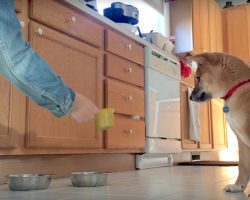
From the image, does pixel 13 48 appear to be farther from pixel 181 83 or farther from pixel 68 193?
pixel 181 83

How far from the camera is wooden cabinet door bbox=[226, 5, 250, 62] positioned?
5.60 metres

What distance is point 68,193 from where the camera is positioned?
1493mm

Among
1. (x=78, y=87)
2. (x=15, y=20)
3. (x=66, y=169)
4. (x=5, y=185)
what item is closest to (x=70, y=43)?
(x=78, y=87)

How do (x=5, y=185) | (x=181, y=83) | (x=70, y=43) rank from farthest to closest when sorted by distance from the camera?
1. (x=181, y=83)
2. (x=70, y=43)
3. (x=5, y=185)

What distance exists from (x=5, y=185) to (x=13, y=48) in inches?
46.9

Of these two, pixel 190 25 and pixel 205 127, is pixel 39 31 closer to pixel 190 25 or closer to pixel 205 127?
pixel 190 25

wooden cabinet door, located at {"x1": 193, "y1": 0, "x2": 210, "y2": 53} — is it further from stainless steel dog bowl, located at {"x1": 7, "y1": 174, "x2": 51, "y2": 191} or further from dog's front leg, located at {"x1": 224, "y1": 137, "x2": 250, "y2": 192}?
stainless steel dog bowl, located at {"x1": 7, "y1": 174, "x2": 51, "y2": 191}

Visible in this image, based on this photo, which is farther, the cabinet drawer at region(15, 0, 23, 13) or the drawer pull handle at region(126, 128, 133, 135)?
the drawer pull handle at region(126, 128, 133, 135)

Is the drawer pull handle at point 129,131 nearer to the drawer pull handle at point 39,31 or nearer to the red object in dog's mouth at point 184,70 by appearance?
the drawer pull handle at point 39,31

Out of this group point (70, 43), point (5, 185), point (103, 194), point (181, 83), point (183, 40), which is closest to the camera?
point (103, 194)

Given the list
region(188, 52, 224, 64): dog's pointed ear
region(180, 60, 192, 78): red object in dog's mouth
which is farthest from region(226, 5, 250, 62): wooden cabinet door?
region(188, 52, 224, 64): dog's pointed ear

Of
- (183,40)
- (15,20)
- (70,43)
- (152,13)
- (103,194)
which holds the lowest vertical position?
(103,194)

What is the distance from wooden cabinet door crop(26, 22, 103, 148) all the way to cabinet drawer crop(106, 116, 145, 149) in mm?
125

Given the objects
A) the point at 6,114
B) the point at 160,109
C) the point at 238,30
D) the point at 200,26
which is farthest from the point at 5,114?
the point at 238,30
